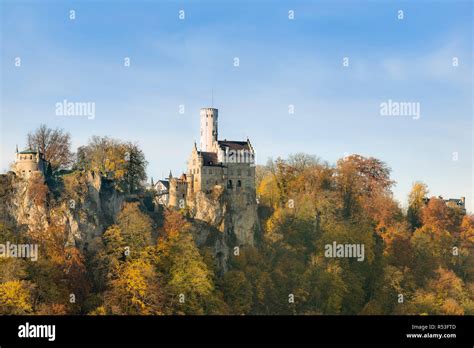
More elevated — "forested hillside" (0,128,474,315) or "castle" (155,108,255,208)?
"castle" (155,108,255,208)

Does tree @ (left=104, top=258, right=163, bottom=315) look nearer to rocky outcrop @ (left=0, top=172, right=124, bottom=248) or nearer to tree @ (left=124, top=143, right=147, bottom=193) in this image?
rocky outcrop @ (left=0, top=172, right=124, bottom=248)

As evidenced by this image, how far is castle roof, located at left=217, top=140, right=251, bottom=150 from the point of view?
7784 cm

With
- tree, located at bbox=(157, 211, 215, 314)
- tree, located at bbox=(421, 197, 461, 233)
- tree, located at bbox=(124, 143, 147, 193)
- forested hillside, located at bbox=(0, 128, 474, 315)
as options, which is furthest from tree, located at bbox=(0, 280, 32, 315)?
tree, located at bbox=(421, 197, 461, 233)

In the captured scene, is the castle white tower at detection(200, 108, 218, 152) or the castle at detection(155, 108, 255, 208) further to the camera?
the castle white tower at detection(200, 108, 218, 152)

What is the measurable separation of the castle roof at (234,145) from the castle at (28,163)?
615 inches

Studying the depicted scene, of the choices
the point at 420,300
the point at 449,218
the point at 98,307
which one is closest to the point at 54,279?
the point at 98,307

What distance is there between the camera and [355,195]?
8369cm

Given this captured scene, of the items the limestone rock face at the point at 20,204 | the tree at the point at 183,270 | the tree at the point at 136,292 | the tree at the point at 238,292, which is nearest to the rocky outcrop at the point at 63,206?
the limestone rock face at the point at 20,204

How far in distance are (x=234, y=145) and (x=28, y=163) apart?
58.2ft

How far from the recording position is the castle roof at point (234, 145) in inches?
3065

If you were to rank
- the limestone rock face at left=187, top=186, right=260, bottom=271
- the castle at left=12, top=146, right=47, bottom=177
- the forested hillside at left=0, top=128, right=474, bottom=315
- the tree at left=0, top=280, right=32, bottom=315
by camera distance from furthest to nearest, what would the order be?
the limestone rock face at left=187, top=186, right=260, bottom=271, the castle at left=12, top=146, right=47, bottom=177, the forested hillside at left=0, top=128, right=474, bottom=315, the tree at left=0, top=280, right=32, bottom=315
